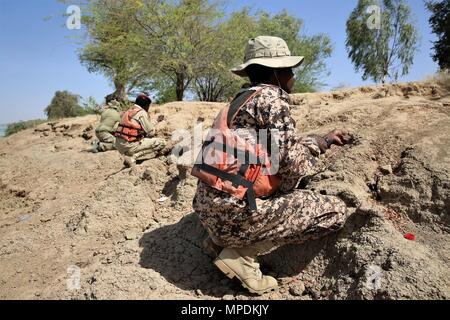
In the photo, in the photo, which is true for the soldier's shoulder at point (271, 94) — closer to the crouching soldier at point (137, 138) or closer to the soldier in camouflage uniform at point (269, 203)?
the soldier in camouflage uniform at point (269, 203)

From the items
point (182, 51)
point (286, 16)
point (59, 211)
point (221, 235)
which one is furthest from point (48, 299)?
point (286, 16)

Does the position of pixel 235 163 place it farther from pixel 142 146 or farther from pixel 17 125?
pixel 17 125

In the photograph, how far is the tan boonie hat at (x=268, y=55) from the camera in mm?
2660

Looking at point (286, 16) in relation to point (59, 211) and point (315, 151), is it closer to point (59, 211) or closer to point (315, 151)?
point (59, 211)

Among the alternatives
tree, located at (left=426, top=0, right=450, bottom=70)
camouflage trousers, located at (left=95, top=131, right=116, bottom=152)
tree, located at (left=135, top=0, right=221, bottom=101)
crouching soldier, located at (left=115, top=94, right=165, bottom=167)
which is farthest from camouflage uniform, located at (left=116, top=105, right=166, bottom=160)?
tree, located at (left=426, top=0, right=450, bottom=70)

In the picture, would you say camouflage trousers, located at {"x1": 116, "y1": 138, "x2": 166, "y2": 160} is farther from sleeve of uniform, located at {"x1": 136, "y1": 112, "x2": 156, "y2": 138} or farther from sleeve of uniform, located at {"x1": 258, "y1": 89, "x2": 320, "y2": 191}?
sleeve of uniform, located at {"x1": 258, "y1": 89, "x2": 320, "y2": 191}

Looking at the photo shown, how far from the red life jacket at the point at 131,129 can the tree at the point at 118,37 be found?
510cm

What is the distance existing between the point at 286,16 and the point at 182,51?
9594 mm

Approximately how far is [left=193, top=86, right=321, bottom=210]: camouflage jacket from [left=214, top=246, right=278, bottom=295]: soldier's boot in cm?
41

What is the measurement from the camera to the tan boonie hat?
266cm

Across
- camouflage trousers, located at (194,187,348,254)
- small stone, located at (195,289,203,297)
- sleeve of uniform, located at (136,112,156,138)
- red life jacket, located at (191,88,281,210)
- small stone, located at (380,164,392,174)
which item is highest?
sleeve of uniform, located at (136,112,156,138)

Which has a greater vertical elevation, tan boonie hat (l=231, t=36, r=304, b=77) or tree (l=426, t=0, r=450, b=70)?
tree (l=426, t=0, r=450, b=70)

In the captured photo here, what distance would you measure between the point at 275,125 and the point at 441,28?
1655 centimetres

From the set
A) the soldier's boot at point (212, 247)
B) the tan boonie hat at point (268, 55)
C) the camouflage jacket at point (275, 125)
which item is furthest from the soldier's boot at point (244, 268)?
the tan boonie hat at point (268, 55)
